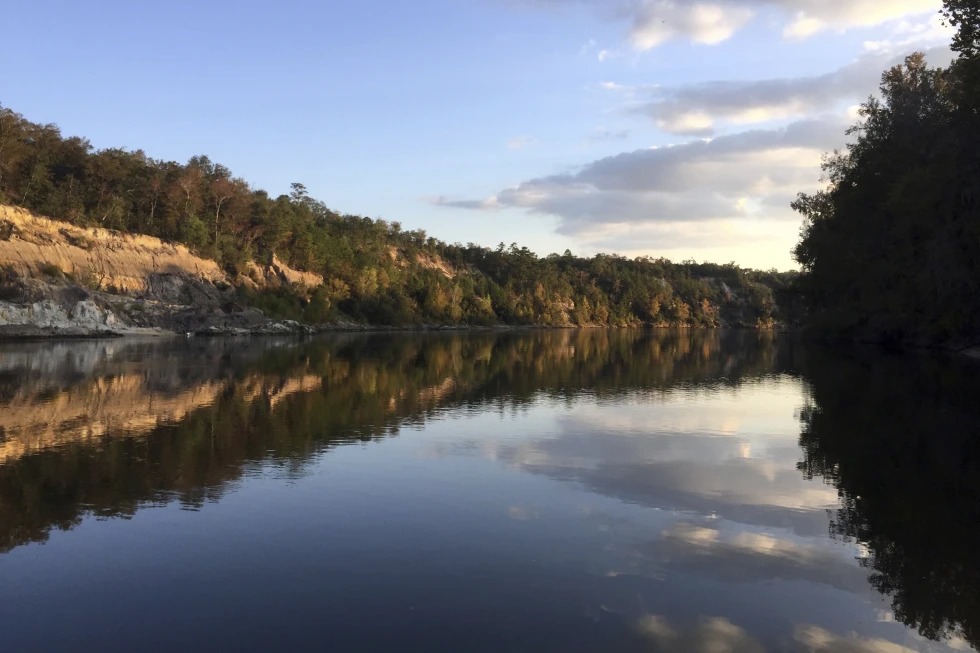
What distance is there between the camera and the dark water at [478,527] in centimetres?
749

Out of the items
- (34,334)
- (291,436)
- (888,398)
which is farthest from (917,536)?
(34,334)

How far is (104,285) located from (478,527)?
3094 inches

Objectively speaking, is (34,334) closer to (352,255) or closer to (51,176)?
(51,176)

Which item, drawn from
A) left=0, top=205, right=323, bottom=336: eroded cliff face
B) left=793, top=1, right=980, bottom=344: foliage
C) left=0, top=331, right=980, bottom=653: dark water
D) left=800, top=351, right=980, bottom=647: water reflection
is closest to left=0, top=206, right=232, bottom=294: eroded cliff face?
left=0, top=205, right=323, bottom=336: eroded cliff face

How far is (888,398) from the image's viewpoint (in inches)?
1088

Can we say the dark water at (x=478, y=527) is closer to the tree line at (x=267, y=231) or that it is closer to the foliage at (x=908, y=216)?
the foliage at (x=908, y=216)

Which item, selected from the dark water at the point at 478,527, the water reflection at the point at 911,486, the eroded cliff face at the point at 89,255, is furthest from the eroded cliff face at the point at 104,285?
the water reflection at the point at 911,486

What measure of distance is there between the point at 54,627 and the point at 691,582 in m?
7.24

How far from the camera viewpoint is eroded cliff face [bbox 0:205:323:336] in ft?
208

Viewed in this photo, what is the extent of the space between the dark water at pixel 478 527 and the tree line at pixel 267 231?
6963 cm

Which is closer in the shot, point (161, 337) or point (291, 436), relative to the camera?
point (291, 436)

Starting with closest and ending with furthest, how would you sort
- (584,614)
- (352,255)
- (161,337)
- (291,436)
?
(584,614) < (291,436) < (161,337) < (352,255)

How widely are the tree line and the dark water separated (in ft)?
228

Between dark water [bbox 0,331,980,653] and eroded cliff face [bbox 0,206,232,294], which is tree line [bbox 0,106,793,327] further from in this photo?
dark water [bbox 0,331,980,653]
